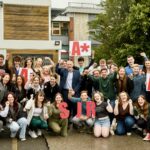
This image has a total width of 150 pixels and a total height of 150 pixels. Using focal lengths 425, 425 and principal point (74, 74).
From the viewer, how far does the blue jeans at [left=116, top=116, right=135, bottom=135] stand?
9.82 metres

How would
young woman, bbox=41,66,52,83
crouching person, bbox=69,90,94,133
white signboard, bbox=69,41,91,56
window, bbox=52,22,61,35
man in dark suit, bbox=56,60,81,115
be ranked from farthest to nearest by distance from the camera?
1. window, bbox=52,22,61,35
2. white signboard, bbox=69,41,91,56
3. man in dark suit, bbox=56,60,81,115
4. young woman, bbox=41,66,52,83
5. crouching person, bbox=69,90,94,133

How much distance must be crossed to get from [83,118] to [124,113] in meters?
0.98

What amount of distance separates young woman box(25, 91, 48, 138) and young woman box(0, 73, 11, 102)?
60 cm

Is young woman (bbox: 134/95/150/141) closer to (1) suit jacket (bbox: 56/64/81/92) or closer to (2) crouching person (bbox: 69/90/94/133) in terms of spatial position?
(2) crouching person (bbox: 69/90/94/133)

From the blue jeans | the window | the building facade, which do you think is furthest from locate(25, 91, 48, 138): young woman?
the window

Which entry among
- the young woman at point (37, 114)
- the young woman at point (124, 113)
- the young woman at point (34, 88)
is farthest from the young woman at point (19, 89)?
the young woman at point (124, 113)

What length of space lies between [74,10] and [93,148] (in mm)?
39244

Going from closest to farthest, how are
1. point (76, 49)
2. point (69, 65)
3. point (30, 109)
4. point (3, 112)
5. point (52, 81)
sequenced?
point (3, 112) → point (30, 109) → point (52, 81) → point (69, 65) → point (76, 49)

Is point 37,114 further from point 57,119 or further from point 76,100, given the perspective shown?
point 76,100

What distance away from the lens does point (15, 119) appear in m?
9.45

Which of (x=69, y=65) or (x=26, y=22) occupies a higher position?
(x=26, y=22)

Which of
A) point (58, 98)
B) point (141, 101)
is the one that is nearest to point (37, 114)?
point (58, 98)

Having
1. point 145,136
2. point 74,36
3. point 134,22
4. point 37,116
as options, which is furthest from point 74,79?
point 74,36

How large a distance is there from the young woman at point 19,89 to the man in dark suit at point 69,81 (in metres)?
1.11
